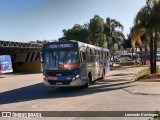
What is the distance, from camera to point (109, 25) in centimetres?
6412

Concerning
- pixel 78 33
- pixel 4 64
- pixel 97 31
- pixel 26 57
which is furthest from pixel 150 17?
pixel 78 33

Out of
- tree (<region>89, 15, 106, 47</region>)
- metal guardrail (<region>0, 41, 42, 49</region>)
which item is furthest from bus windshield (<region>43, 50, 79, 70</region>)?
tree (<region>89, 15, 106, 47</region>)

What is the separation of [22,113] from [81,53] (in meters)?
8.29

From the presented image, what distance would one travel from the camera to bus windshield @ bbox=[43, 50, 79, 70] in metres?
19.3

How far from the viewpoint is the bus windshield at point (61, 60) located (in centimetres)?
1928

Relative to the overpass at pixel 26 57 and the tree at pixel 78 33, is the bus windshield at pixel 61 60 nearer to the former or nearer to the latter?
the overpass at pixel 26 57

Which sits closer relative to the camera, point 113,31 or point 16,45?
point 16,45

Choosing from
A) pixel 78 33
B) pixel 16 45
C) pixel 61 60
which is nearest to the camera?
pixel 61 60

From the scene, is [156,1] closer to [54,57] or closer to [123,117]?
[54,57]

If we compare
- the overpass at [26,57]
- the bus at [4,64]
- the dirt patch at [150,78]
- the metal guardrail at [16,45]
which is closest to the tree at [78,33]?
the overpass at [26,57]

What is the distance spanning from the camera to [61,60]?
765 inches

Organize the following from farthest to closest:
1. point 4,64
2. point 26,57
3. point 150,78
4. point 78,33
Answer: point 78,33 → point 26,57 → point 4,64 → point 150,78

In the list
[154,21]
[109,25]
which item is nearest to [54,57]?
[154,21]

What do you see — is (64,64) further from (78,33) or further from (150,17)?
(78,33)
